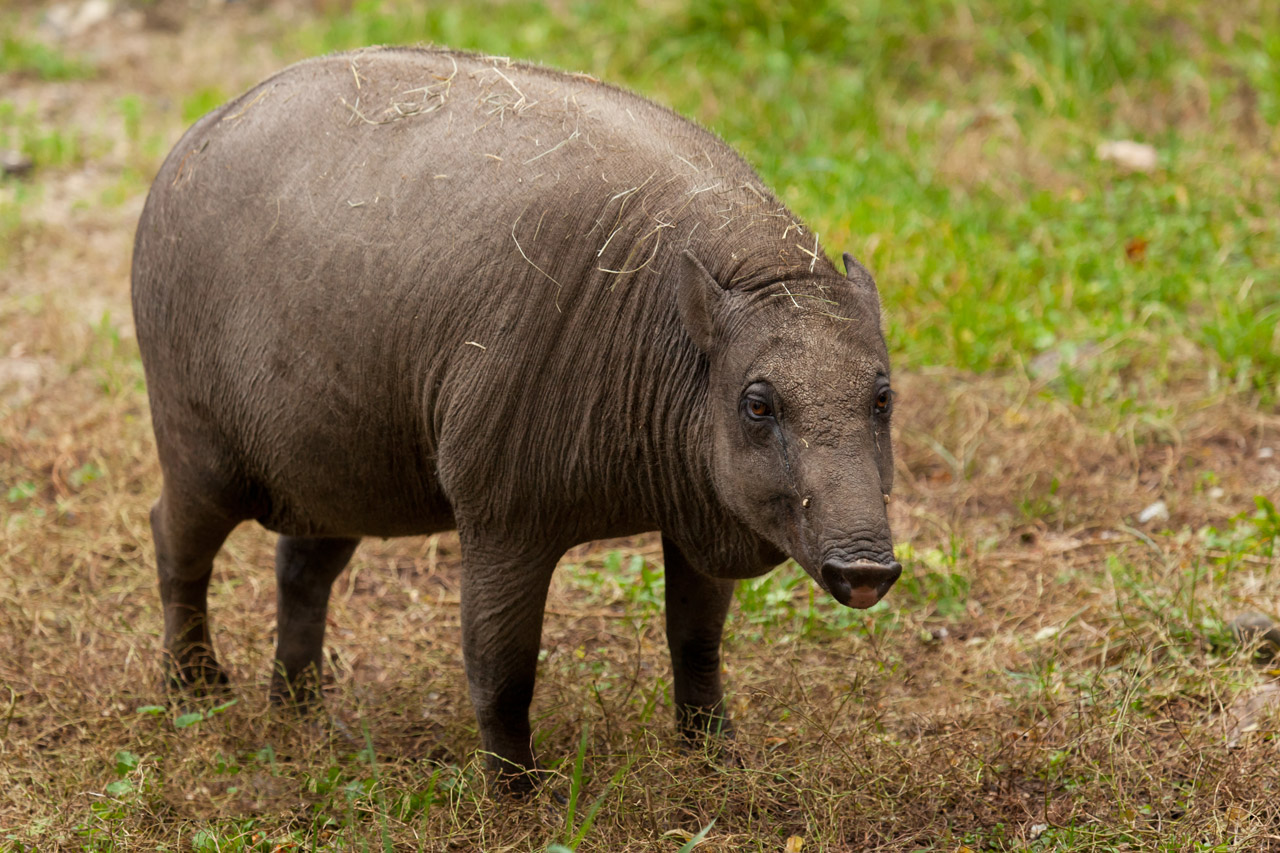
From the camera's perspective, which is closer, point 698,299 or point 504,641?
point 698,299

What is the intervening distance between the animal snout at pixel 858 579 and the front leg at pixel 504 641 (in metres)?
1.01

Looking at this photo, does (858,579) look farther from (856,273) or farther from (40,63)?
(40,63)

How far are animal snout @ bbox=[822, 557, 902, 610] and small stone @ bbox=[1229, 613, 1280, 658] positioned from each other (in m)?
2.09

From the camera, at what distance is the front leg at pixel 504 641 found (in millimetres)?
3912

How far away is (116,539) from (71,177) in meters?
4.49

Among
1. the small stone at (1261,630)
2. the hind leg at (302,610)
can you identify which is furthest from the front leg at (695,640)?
the small stone at (1261,630)

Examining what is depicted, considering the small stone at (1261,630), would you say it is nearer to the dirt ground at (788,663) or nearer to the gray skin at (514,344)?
the dirt ground at (788,663)

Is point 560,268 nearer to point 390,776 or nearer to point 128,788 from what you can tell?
point 390,776

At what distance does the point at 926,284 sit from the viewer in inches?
285

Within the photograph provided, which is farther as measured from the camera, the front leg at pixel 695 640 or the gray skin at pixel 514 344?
the front leg at pixel 695 640

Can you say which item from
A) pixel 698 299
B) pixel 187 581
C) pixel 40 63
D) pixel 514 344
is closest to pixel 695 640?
pixel 514 344

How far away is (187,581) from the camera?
4.93 metres

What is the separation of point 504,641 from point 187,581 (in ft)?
5.13

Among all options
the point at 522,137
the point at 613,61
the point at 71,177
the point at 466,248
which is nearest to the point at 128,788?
the point at 466,248
